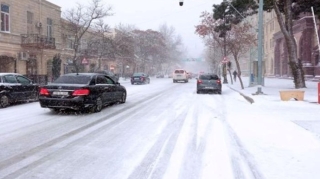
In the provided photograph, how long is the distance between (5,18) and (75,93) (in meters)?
21.8

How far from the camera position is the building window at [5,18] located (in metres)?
30.1

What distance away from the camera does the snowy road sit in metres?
5.67

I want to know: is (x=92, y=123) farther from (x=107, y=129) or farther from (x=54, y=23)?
(x=54, y=23)

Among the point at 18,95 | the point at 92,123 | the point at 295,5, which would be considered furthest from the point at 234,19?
the point at 92,123

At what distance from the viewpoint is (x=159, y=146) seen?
24.7 ft

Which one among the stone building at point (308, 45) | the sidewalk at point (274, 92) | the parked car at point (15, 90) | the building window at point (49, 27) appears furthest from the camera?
the stone building at point (308, 45)

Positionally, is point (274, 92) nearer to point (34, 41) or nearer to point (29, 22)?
point (34, 41)


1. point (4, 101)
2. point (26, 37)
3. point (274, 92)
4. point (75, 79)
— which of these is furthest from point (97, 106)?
point (26, 37)

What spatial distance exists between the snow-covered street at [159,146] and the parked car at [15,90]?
3.05 metres

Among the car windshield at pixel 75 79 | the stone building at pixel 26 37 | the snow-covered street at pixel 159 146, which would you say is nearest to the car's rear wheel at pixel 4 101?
the snow-covered street at pixel 159 146

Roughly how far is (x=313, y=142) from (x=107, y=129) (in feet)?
16.4

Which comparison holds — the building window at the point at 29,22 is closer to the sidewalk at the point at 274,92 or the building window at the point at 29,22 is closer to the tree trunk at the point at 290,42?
the sidewalk at the point at 274,92

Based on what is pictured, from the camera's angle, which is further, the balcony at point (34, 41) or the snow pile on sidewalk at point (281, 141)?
the balcony at point (34, 41)

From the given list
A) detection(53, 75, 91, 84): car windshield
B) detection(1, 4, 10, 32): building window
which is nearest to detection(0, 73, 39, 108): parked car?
detection(53, 75, 91, 84): car windshield
